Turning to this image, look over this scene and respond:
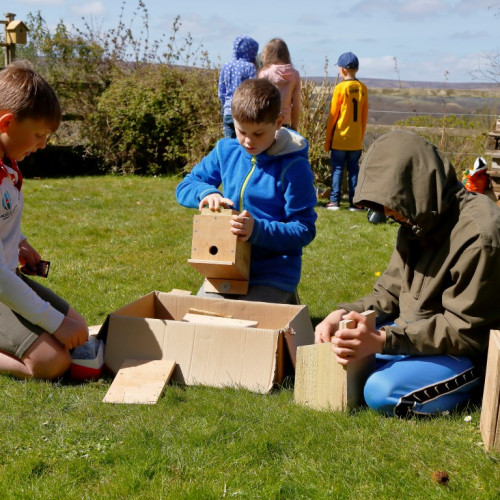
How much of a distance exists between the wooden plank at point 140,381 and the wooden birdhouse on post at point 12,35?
37.9 ft

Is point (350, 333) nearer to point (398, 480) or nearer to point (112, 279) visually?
point (398, 480)

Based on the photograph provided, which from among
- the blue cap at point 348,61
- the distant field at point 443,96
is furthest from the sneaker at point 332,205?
the distant field at point 443,96

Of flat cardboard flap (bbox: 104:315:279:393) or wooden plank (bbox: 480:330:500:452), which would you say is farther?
flat cardboard flap (bbox: 104:315:279:393)

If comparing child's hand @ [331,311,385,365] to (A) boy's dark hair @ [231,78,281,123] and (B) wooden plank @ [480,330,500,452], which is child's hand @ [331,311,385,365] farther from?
(A) boy's dark hair @ [231,78,281,123]

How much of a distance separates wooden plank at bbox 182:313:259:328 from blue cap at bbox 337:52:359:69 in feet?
22.0

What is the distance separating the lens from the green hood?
3061mm

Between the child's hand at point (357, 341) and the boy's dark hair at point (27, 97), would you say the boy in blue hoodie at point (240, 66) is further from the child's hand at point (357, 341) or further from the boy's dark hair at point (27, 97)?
the child's hand at point (357, 341)

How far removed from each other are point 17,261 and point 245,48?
5.95 meters

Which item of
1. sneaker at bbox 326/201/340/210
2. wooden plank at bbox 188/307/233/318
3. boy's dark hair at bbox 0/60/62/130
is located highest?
boy's dark hair at bbox 0/60/62/130

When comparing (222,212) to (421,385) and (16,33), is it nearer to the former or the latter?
(421,385)

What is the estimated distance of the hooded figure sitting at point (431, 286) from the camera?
3.08 metres

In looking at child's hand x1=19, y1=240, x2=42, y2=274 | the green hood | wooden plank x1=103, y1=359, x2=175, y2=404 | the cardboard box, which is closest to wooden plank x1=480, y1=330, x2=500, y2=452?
the green hood

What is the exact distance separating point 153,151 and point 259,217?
358 inches

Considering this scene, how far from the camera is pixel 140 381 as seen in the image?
3609mm
